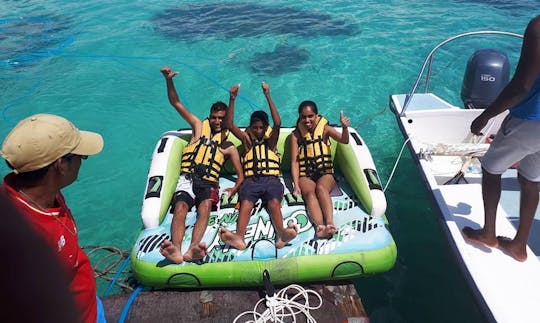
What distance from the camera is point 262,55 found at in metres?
8.29

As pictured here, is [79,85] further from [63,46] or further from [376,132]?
[376,132]

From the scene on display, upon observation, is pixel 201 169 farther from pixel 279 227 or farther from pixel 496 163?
pixel 496 163

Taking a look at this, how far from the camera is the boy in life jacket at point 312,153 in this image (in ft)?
11.9

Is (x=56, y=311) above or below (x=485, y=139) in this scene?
above

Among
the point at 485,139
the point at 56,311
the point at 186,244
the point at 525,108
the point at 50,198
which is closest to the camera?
the point at 56,311

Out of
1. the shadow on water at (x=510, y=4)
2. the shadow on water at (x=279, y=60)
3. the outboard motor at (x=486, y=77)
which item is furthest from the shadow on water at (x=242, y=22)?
the outboard motor at (x=486, y=77)

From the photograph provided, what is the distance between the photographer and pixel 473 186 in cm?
312

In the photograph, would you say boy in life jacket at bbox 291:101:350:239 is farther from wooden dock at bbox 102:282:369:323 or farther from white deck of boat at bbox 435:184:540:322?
white deck of boat at bbox 435:184:540:322

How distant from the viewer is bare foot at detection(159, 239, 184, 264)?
293cm

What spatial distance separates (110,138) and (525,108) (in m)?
5.62

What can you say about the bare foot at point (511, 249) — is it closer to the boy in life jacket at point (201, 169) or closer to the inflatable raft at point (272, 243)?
the inflatable raft at point (272, 243)

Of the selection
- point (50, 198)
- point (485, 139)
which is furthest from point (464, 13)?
point (50, 198)

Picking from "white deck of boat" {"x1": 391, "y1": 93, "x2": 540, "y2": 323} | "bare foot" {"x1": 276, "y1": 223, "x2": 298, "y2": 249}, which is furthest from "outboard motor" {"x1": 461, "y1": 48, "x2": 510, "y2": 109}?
"bare foot" {"x1": 276, "y1": 223, "x2": 298, "y2": 249}

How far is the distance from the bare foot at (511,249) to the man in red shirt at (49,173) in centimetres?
258
